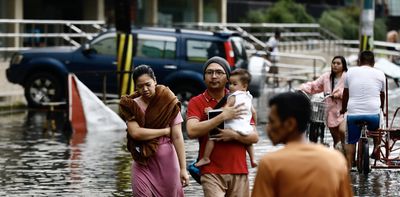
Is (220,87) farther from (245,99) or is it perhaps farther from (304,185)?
(304,185)

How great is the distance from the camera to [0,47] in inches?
1203

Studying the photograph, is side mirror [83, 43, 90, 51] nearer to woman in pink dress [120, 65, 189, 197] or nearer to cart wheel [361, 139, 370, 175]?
cart wheel [361, 139, 370, 175]

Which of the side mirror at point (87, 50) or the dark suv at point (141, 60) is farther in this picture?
the side mirror at point (87, 50)

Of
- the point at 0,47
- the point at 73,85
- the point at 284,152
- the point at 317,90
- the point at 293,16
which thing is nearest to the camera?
the point at 284,152

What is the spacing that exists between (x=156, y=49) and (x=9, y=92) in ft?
14.2

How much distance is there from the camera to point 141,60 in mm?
26719

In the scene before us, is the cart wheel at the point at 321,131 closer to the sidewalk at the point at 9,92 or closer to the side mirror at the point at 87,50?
the side mirror at the point at 87,50

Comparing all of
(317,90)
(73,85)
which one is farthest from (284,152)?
(73,85)

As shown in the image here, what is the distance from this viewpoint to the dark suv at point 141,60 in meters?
26.5

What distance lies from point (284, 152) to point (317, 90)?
10.7 meters

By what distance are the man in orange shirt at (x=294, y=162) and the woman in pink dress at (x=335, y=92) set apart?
9889mm

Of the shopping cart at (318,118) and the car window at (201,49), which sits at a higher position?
the car window at (201,49)

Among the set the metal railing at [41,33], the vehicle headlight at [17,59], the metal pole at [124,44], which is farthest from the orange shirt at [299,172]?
the metal railing at [41,33]

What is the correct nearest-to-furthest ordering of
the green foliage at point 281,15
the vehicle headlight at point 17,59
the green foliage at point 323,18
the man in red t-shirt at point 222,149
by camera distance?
the man in red t-shirt at point 222,149
the vehicle headlight at point 17,59
the green foliage at point 281,15
the green foliage at point 323,18
